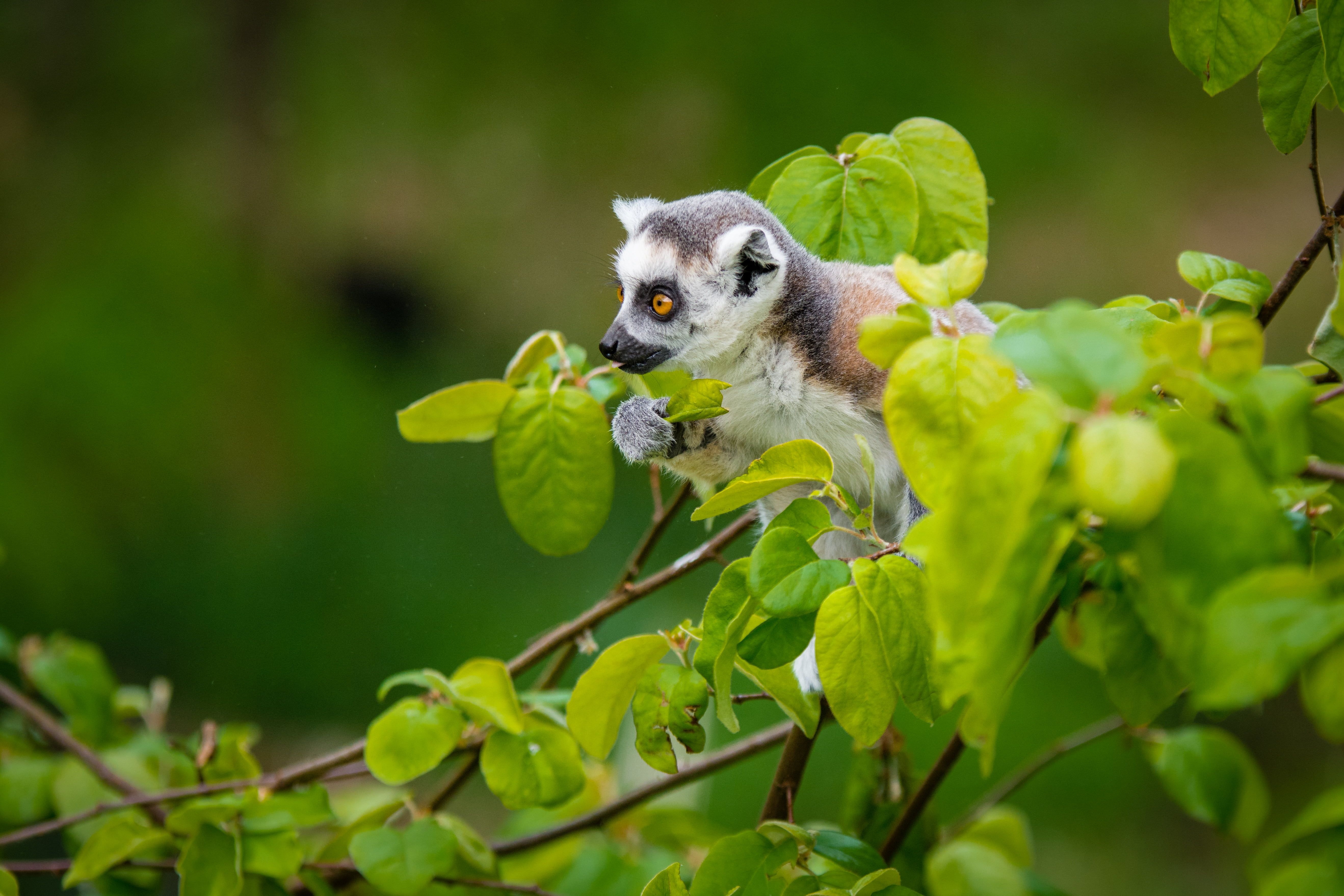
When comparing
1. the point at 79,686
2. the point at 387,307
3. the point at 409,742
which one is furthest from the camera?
the point at 387,307

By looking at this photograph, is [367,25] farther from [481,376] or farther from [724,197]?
[724,197]

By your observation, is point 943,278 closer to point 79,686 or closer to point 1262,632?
point 1262,632

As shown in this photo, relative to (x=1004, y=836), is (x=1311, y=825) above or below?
above

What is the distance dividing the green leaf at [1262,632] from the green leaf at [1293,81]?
0.45 meters

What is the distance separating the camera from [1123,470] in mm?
311

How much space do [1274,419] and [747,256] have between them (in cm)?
69

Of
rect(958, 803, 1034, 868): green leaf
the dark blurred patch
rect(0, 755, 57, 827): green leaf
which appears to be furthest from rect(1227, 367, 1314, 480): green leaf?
the dark blurred patch

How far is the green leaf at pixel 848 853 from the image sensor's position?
647 millimetres

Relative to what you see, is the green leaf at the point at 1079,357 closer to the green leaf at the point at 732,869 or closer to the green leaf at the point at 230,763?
the green leaf at the point at 732,869

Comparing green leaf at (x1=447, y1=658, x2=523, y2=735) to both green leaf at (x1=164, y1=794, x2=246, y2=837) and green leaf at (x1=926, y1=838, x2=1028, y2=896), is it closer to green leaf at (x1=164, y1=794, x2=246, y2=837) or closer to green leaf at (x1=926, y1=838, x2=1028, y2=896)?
green leaf at (x1=164, y1=794, x2=246, y2=837)

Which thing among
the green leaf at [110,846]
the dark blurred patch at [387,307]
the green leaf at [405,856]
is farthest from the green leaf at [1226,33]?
the dark blurred patch at [387,307]

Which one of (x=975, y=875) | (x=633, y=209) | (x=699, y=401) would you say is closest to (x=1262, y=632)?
(x=975, y=875)

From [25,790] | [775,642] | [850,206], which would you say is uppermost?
[850,206]

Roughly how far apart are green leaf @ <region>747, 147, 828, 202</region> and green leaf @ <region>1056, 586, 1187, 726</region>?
51cm
